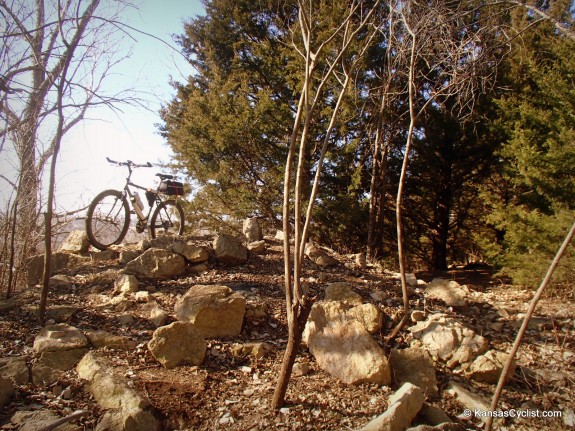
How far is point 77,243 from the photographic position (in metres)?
5.37

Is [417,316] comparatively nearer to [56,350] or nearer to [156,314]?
[156,314]

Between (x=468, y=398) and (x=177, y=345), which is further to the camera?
(x=177, y=345)

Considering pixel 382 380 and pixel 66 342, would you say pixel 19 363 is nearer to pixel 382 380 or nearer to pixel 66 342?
pixel 66 342

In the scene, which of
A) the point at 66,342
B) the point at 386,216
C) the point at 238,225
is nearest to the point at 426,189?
the point at 386,216

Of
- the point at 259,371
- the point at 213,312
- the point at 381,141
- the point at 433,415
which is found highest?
the point at 381,141

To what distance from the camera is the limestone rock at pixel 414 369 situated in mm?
2670

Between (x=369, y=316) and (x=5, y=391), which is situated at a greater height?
(x=369, y=316)

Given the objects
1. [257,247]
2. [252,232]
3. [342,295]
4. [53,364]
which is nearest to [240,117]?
[252,232]

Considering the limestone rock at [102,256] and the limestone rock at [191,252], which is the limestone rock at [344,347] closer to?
the limestone rock at [191,252]

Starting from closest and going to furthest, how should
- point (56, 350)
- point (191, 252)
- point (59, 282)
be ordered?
point (56, 350) < point (59, 282) < point (191, 252)

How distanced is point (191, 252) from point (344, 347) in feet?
8.98

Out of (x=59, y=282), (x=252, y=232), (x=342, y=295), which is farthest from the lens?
(x=252, y=232)

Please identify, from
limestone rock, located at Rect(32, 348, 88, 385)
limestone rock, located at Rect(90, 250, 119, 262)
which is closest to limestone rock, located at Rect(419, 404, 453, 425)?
limestone rock, located at Rect(32, 348, 88, 385)

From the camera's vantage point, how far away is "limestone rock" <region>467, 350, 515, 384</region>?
2.79 metres
